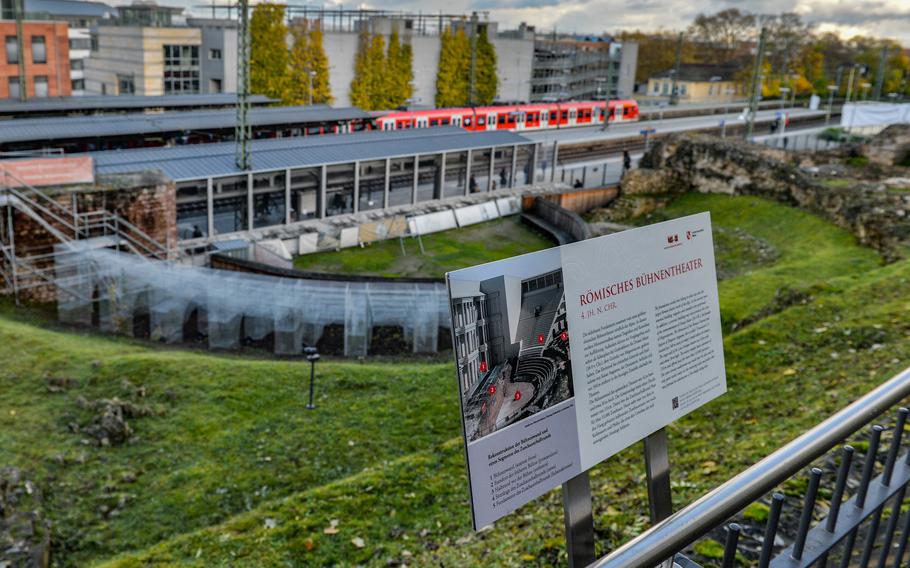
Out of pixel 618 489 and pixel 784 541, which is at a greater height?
pixel 784 541

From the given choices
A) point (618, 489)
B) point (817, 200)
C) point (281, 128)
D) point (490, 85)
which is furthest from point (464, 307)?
point (490, 85)

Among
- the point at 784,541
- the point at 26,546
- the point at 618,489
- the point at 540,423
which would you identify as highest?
the point at 540,423

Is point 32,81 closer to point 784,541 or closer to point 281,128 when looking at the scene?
point 281,128

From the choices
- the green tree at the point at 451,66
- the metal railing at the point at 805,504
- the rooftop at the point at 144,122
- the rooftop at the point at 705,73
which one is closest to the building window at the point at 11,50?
the rooftop at the point at 144,122

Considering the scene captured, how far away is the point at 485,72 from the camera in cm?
5972

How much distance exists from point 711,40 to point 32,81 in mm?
93207

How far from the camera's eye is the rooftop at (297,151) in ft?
76.8

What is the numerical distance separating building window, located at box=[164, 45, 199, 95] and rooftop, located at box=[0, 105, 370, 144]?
53.6 ft

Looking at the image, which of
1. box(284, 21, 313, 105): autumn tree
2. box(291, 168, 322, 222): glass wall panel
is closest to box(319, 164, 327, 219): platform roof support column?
box(291, 168, 322, 222): glass wall panel

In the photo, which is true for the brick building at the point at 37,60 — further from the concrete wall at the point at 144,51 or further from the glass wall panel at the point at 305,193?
the glass wall panel at the point at 305,193

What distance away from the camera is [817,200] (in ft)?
86.5

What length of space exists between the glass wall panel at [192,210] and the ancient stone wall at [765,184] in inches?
670

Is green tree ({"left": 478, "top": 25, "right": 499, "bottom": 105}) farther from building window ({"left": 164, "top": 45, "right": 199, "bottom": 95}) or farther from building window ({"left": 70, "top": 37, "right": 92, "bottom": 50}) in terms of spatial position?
building window ({"left": 70, "top": 37, "right": 92, "bottom": 50})

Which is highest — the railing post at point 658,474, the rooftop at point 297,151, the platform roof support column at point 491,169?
the railing post at point 658,474
